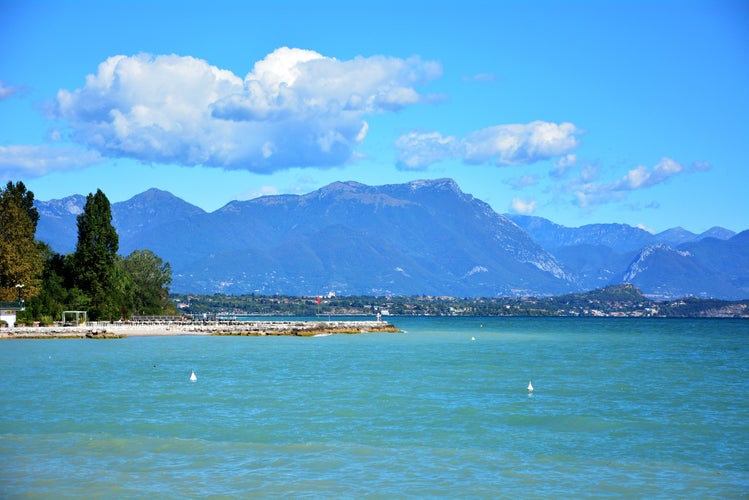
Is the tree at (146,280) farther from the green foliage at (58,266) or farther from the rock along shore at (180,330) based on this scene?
the green foliage at (58,266)

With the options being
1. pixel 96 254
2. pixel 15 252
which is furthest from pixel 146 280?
pixel 15 252

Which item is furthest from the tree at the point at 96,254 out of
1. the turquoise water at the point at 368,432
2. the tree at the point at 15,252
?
the turquoise water at the point at 368,432

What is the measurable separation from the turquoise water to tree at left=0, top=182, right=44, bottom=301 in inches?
1360

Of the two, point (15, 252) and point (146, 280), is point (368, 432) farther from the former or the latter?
point (146, 280)

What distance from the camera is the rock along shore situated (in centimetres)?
9838

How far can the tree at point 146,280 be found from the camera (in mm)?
142000

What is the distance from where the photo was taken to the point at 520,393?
47.3 metres

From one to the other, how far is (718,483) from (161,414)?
23776mm

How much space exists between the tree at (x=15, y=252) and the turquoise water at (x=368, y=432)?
34536 mm

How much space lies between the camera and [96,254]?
106562 millimetres

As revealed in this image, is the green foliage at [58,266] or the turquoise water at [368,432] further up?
the green foliage at [58,266]

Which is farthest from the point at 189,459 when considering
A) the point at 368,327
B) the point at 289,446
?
the point at 368,327

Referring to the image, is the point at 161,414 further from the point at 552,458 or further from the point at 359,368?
the point at 359,368

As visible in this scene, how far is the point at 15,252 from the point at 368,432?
73245mm
